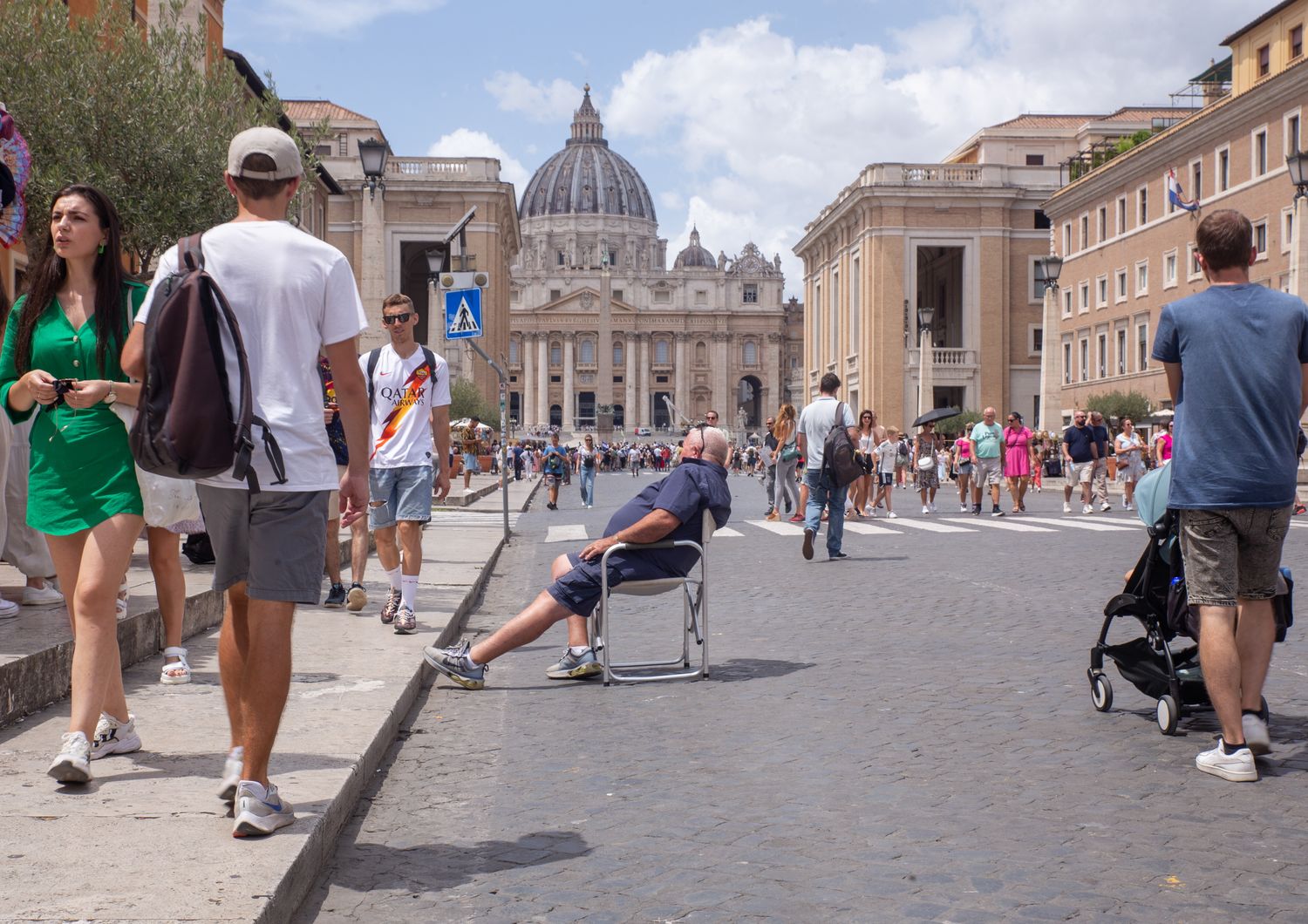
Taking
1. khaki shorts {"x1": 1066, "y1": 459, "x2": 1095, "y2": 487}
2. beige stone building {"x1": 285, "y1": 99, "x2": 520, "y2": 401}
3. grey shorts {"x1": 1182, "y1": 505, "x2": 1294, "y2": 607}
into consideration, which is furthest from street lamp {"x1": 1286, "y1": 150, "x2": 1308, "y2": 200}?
beige stone building {"x1": 285, "y1": 99, "x2": 520, "y2": 401}

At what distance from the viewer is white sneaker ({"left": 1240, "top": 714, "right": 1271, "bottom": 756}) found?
497cm

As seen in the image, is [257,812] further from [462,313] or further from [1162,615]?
[462,313]

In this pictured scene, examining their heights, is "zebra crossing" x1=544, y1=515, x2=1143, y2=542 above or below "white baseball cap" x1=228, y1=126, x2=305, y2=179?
below

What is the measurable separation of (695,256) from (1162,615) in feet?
602

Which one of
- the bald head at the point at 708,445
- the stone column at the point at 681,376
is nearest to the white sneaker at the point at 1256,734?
the bald head at the point at 708,445

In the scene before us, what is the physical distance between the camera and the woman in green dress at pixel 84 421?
4422 millimetres

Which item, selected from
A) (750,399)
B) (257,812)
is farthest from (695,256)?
(257,812)

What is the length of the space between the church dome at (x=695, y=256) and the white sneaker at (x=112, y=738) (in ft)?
598

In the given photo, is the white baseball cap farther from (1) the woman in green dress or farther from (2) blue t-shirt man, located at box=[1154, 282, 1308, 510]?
(2) blue t-shirt man, located at box=[1154, 282, 1308, 510]

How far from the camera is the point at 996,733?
18.6ft

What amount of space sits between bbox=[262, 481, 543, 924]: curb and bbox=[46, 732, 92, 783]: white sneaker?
2.28ft

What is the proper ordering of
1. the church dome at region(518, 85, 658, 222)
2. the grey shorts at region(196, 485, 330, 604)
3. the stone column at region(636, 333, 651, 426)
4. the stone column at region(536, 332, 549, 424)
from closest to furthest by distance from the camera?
the grey shorts at region(196, 485, 330, 604)
the stone column at region(536, 332, 549, 424)
the stone column at region(636, 333, 651, 426)
the church dome at region(518, 85, 658, 222)

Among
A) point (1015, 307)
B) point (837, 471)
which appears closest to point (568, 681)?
point (837, 471)

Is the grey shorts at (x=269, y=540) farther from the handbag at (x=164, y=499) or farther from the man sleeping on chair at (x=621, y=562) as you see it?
the man sleeping on chair at (x=621, y=562)
